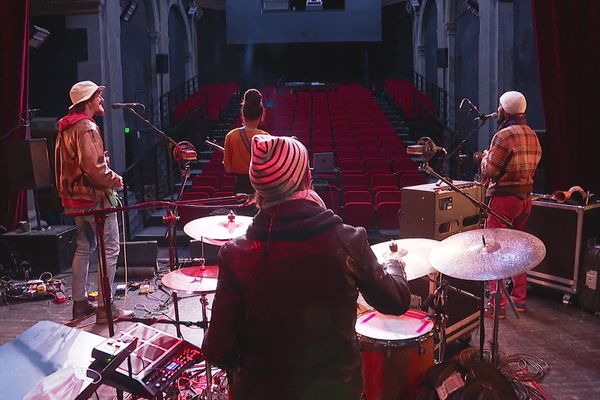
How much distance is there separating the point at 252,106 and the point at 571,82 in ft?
11.8

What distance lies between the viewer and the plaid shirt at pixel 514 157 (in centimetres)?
399

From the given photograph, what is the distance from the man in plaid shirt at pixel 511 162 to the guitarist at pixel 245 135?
1.66 meters

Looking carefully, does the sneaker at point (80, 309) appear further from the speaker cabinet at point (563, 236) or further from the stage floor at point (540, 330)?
the speaker cabinet at point (563, 236)

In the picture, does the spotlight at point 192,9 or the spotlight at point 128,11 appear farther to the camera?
the spotlight at point 192,9

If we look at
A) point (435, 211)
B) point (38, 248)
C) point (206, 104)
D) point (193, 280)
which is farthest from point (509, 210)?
point (206, 104)

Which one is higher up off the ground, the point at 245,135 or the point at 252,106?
the point at 252,106

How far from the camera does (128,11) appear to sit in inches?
447

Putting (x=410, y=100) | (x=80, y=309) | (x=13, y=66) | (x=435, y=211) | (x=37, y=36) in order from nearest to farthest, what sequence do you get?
1. (x=435, y=211)
2. (x=80, y=309)
3. (x=13, y=66)
4. (x=37, y=36)
5. (x=410, y=100)

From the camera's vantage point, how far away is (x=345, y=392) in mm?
1662

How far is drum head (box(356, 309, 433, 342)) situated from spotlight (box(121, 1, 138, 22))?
10.2m

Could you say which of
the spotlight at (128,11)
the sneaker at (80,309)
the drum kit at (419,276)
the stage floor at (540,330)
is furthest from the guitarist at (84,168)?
the spotlight at (128,11)

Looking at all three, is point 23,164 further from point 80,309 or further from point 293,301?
point 293,301

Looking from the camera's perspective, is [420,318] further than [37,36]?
No

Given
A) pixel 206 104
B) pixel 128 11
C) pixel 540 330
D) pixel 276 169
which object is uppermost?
pixel 128 11
